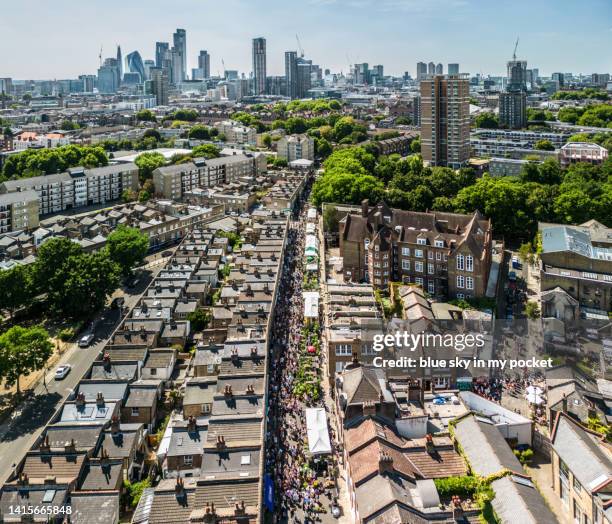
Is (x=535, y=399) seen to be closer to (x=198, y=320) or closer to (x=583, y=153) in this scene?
(x=198, y=320)

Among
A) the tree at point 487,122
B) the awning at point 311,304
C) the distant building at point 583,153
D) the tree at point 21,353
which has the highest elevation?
the tree at point 487,122

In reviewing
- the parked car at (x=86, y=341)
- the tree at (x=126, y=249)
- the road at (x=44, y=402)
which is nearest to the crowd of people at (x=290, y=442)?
the road at (x=44, y=402)

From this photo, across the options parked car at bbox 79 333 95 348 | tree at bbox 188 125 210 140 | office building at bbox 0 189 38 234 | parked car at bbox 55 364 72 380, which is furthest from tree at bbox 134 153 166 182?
parked car at bbox 55 364 72 380

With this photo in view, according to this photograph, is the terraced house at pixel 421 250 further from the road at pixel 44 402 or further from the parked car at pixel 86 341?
the parked car at pixel 86 341

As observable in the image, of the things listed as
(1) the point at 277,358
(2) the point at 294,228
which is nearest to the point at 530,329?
(1) the point at 277,358

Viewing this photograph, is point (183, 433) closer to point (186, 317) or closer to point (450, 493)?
point (450, 493)
